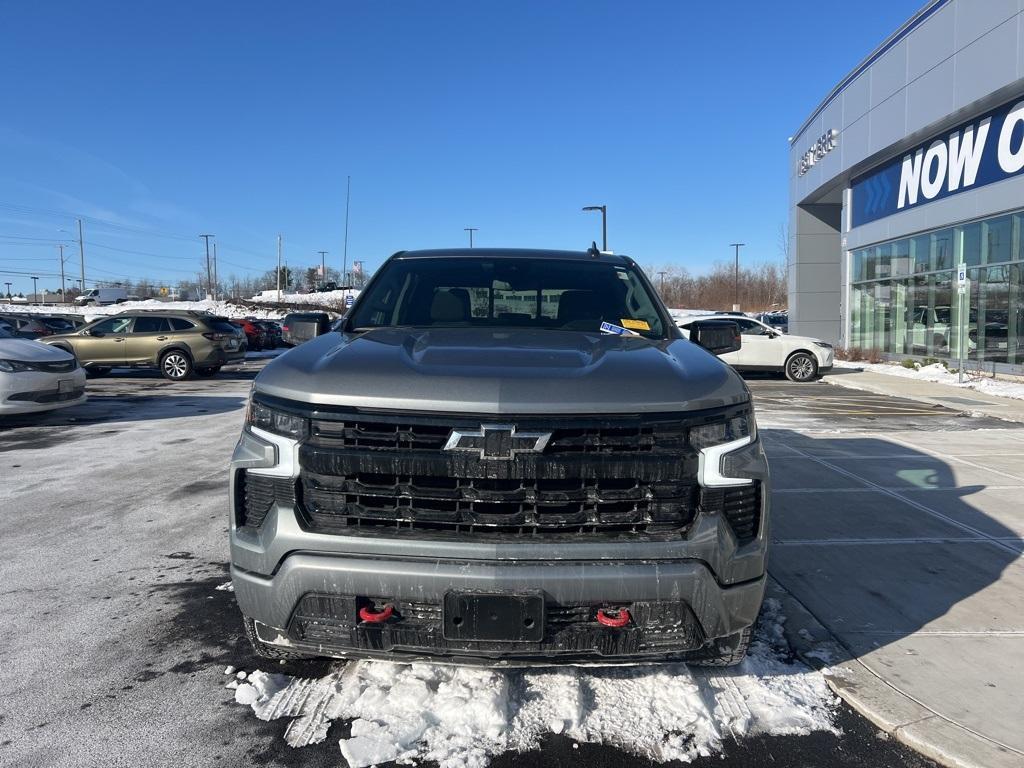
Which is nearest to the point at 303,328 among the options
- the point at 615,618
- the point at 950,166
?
the point at 615,618

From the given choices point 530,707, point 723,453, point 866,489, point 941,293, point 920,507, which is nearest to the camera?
point 723,453

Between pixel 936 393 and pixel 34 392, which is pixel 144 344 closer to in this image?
pixel 34 392

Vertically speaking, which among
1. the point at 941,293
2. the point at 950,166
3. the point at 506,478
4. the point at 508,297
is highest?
the point at 950,166

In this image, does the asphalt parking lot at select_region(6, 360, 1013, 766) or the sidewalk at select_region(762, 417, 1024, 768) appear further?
the sidewalk at select_region(762, 417, 1024, 768)

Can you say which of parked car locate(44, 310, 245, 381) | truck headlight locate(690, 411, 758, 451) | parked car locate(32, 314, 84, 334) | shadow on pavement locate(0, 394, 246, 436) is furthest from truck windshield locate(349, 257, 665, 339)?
parked car locate(32, 314, 84, 334)

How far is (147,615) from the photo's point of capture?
392cm

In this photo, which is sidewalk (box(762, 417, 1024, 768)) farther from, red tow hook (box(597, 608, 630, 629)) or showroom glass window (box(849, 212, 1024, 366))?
showroom glass window (box(849, 212, 1024, 366))

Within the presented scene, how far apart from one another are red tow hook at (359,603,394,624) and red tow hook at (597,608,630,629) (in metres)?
0.71

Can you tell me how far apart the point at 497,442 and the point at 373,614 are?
72 centimetres

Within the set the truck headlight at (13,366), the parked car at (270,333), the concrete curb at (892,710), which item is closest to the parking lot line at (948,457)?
the concrete curb at (892,710)

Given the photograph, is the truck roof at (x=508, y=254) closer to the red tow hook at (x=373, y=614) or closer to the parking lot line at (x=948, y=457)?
the red tow hook at (x=373, y=614)

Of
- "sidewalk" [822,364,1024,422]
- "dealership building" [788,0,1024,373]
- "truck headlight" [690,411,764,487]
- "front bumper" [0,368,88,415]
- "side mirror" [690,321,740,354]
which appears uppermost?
"dealership building" [788,0,1024,373]

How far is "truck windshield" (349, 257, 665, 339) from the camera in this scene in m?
4.09

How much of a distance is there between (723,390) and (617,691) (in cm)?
132
